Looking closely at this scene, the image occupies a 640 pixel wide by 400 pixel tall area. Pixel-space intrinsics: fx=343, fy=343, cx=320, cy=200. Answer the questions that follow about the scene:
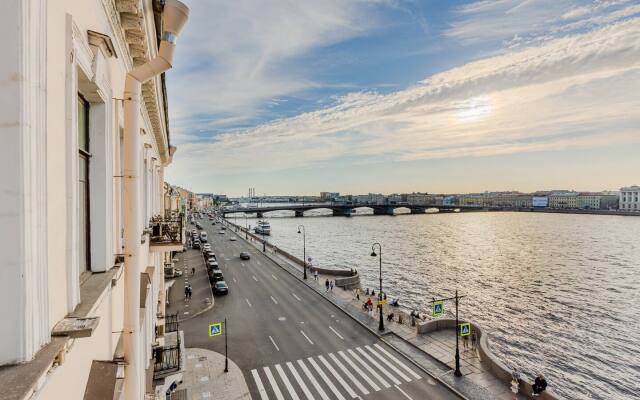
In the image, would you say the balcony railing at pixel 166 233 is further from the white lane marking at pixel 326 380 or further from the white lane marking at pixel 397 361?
the white lane marking at pixel 397 361

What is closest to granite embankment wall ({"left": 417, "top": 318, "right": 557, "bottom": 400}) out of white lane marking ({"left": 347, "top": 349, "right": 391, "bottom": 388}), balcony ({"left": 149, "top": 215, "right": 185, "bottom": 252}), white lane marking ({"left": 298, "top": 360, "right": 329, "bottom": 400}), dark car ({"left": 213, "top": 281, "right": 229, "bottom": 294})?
white lane marking ({"left": 347, "top": 349, "right": 391, "bottom": 388})

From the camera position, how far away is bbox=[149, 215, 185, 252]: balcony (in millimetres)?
11078

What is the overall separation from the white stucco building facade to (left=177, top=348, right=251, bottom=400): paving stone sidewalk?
15.4 metres

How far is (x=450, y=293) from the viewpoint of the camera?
145 ft

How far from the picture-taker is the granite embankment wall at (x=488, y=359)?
19.7m

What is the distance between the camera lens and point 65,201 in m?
3.31

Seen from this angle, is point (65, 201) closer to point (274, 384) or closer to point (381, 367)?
point (274, 384)

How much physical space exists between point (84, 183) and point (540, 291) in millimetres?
52944

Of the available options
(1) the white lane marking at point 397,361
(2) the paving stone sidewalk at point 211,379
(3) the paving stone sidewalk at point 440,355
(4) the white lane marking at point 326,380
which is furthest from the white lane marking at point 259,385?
(3) the paving stone sidewalk at point 440,355

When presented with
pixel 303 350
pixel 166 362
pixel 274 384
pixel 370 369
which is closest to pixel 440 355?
pixel 370 369

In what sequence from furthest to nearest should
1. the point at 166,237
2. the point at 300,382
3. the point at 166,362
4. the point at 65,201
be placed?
the point at 300,382, the point at 166,362, the point at 166,237, the point at 65,201

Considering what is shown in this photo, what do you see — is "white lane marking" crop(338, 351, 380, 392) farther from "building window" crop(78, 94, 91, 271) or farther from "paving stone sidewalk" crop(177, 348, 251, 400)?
"building window" crop(78, 94, 91, 271)

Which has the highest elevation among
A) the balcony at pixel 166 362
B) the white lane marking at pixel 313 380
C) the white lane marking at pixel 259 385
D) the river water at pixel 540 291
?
the balcony at pixel 166 362

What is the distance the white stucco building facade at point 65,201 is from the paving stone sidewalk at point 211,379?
15397 mm
